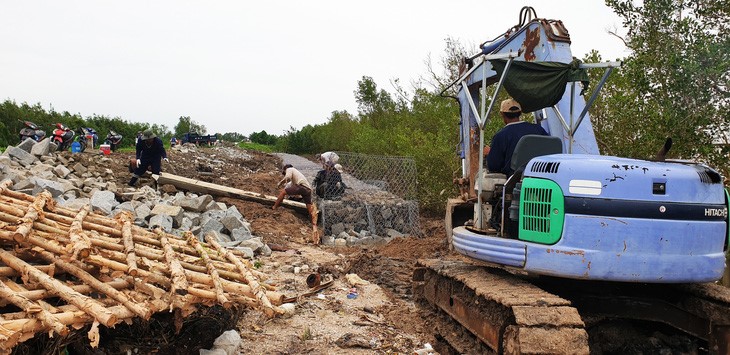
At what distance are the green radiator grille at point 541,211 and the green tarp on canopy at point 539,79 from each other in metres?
0.99

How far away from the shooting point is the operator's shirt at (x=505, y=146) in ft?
18.1

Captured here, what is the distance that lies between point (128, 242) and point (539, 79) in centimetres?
371

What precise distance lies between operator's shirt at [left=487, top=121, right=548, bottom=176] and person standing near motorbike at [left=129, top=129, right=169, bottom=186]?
11.0 m

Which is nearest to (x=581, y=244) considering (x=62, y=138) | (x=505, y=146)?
(x=505, y=146)

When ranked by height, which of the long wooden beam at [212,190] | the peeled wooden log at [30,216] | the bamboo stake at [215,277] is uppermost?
the peeled wooden log at [30,216]

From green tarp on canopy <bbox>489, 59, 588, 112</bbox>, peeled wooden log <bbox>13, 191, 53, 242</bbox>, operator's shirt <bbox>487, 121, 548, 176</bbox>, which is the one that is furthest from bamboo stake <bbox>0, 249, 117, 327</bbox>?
green tarp on canopy <bbox>489, 59, 588, 112</bbox>

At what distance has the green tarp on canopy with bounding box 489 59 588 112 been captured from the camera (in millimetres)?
5324

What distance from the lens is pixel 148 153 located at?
49.4 feet

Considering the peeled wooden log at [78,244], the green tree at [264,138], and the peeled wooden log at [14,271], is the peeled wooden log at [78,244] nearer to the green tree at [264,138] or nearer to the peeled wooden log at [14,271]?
the peeled wooden log at [14,271]

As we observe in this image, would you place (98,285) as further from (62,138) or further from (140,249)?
(62,138)

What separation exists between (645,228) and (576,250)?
0.46 m

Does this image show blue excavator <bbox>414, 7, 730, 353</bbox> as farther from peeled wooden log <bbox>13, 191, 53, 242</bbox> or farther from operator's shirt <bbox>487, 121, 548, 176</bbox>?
peeled wooden log <bbox>13, 191, 53, 242</bbox>

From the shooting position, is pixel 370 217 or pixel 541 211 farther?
→ pixel 370 217

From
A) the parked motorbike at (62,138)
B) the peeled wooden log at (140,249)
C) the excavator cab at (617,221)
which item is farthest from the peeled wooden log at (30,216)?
the parked motorbike at (62,138)
